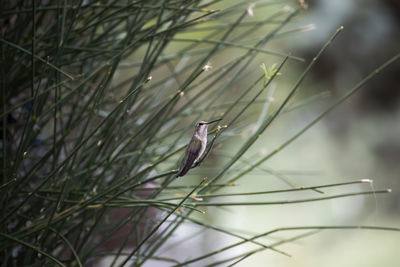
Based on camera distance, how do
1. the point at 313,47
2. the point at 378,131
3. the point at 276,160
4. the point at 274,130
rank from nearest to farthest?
the point at 313,47 < the point at 378,131 < the point at 274,130 < the point at 276,160

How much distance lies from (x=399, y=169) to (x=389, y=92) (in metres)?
0.56

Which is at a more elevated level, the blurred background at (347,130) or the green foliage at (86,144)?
the blurred background at (347,130)

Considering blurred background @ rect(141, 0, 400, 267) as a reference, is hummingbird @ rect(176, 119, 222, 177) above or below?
below

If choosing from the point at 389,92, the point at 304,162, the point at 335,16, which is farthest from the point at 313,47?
the point at 304,162

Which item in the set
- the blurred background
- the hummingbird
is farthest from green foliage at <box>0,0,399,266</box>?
the blurred background

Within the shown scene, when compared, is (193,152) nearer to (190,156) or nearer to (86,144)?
(190,156)

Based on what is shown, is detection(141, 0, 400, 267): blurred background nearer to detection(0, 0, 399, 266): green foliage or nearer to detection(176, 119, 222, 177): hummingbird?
detection(0, 0, 399, 266): green foliage

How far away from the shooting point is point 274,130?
404 centimetres

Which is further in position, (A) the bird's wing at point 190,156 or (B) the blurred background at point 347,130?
(B) the blurred background at point 347,130

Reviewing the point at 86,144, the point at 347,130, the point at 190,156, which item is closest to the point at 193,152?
the point at 190,156

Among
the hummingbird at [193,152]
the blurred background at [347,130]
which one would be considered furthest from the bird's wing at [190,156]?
the blurred background at [347,130]

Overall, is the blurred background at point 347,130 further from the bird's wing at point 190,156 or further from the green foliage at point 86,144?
the bird's wing at point 190,156

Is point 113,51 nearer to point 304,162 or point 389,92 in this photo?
point 389,92

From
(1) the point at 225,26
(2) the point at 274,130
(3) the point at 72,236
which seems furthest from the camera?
(2) the point at 274,130
